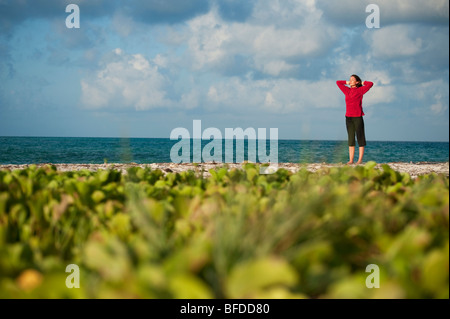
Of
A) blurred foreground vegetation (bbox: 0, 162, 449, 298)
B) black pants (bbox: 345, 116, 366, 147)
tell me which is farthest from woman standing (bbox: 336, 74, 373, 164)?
blurred foreground vegetation (bbox: 0, 162, 449, 298)

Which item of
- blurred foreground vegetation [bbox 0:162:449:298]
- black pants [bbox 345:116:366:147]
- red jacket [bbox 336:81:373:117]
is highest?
red jacket [bbox 336:81:373:117]

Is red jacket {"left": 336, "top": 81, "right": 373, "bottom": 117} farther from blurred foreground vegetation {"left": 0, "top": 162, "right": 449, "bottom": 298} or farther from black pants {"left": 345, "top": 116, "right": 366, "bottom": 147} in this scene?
blurred foreground vegetation {"left": 0, "top": 162, "right": 449, "bottom": 298}

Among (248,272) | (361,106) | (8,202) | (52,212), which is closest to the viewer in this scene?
(248,272)

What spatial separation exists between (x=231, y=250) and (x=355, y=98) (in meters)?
9.42

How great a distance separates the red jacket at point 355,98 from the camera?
9.84m

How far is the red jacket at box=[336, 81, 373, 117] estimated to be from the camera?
9836mm

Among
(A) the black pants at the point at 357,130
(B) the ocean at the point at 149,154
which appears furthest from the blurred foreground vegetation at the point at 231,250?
(A) the black pants at the point at 357,130

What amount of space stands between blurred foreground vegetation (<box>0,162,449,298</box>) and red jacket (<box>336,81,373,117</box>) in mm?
8351

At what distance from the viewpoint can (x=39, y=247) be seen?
158cm
